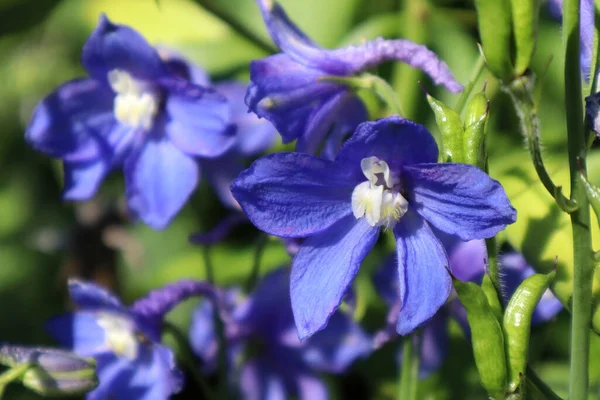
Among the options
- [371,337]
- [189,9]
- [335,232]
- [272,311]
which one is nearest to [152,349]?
[272,311]

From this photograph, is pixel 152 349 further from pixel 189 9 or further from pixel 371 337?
pixel 189 9

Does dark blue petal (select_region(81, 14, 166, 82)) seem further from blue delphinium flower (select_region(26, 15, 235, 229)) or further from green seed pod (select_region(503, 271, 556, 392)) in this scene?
green seed pod (select_region(503, 271, 556, 392))

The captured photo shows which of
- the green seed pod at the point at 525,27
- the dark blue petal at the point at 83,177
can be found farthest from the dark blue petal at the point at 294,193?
the dark blue petal at the point at 83,177

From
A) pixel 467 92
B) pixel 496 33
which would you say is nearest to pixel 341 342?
pixel 467 92

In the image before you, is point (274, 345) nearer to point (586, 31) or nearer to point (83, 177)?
point (83, 177)

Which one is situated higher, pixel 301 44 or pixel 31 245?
pixel 301 44

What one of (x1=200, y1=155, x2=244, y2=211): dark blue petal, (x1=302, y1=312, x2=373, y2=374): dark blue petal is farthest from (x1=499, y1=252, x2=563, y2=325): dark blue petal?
(x1=200, y1=155, x2=244, y2=211): dark blue petal
